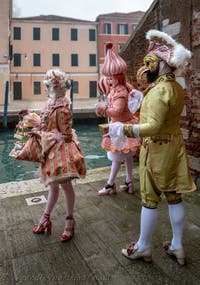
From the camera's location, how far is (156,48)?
243cm

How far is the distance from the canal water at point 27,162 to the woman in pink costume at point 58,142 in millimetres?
4191

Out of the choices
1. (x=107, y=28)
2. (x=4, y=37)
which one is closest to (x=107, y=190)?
(x=4, y=37)

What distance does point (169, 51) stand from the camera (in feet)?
7.73

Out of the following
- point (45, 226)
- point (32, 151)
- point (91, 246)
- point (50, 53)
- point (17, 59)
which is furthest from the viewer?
point (50, 53)

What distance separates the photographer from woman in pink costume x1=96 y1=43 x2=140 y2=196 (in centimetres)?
378

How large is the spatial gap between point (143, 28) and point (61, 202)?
3.54m

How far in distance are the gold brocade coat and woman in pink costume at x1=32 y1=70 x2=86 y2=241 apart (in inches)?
28.8

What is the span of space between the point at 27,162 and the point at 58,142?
5833mm

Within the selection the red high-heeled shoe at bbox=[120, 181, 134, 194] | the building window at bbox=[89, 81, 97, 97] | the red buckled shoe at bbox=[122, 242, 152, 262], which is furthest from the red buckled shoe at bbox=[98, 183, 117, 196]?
the building window at bbox=[89, 81, 97, 97]

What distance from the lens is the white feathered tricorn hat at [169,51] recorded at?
2298mm

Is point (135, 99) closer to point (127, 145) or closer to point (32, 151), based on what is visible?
point (127, 145)

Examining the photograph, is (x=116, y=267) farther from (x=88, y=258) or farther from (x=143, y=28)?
(x=143, y=28)

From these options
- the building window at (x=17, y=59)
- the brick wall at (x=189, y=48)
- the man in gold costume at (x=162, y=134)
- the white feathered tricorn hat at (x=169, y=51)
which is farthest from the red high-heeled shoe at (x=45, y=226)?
the building window at (x=17, y=59)

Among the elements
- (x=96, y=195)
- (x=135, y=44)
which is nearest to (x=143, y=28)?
(x=135, y=44)
